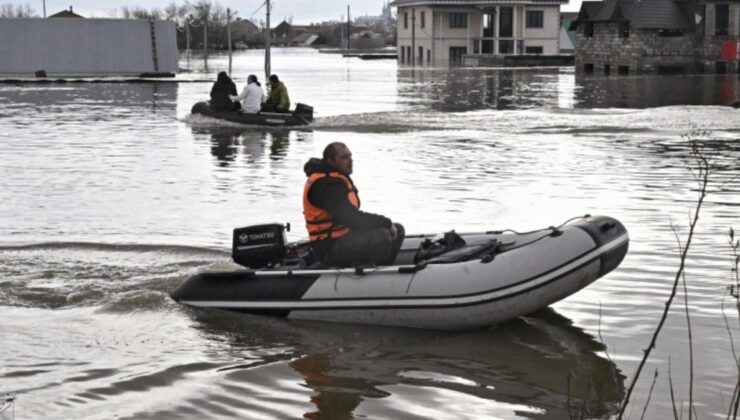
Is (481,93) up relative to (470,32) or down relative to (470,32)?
down

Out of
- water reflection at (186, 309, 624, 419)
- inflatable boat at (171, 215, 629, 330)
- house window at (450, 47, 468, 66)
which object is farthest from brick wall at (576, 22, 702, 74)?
water reflection at (186, 309, 624, 419)

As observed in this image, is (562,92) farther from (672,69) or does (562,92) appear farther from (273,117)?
(672,69)

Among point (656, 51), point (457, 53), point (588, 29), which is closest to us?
point (656, 51)

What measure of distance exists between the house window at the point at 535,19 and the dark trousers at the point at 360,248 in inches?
3990

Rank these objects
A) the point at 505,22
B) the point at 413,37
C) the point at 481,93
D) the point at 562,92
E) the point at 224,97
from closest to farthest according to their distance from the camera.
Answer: the point at 224,97 < the point at 481,93 < the point at 562,92 < the point at 505,22 < the point at 413,37

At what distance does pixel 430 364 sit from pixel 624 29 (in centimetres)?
7456

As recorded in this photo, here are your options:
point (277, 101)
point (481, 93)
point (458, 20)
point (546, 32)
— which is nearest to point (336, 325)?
point (277, 101)

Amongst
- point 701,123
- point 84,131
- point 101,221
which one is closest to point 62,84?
point 84,131

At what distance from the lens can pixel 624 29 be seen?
79938 millimetres

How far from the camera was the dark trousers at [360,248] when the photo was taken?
9.68 meters

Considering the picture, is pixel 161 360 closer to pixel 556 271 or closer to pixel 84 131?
pixel 556 271

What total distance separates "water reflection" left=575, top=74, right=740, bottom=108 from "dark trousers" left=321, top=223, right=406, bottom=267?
32385mm

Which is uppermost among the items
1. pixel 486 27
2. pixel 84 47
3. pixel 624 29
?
pixel 486 27

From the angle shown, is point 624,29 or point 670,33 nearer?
point 670,33
